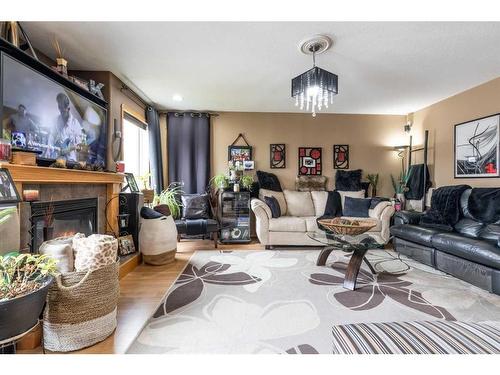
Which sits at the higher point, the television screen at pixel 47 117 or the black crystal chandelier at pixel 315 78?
the black crystal chandelier at pixel 315 78

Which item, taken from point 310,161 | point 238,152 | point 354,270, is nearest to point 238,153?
point 238,152

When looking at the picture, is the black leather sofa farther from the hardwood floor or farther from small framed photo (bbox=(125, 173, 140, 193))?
small framed photo (bbox=(125, 173, 140, 193))

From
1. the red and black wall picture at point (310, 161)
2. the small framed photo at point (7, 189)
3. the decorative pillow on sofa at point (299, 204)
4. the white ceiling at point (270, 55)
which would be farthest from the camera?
the red and black wall picture at point (310, 161)

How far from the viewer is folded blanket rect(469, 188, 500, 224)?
8.79 ft

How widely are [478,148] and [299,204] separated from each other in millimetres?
2575

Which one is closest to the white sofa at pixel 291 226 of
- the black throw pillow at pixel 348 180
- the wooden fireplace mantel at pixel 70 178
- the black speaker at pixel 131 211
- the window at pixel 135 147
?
the black throw pillow at pixel 348 180

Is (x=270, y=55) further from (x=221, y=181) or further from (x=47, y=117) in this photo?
(x=221, y=181)

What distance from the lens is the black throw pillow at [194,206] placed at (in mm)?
3971

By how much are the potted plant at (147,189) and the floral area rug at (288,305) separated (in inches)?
49.5

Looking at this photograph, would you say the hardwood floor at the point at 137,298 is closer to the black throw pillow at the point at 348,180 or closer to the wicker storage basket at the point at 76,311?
the wicker storage basket at the point at 76,311

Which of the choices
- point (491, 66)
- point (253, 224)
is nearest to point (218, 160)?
point (253, 224)

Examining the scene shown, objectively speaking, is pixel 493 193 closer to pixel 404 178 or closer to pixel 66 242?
pixel 404 178

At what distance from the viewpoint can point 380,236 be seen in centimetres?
357

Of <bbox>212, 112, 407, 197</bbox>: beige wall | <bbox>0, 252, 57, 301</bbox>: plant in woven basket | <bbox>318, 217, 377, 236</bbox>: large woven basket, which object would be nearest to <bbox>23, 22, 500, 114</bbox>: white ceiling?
<bbox>212, 112, 407, 197</bbox>: beige wall
